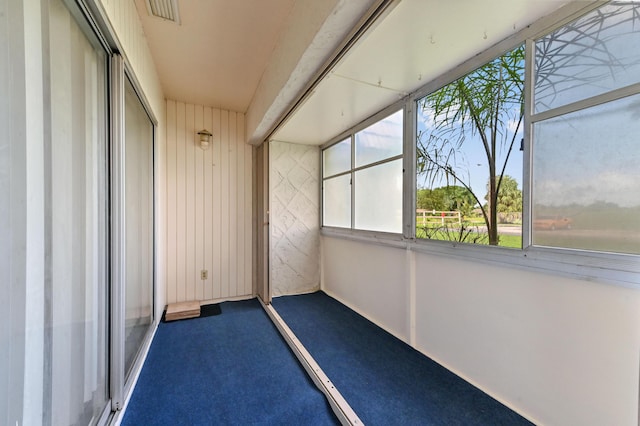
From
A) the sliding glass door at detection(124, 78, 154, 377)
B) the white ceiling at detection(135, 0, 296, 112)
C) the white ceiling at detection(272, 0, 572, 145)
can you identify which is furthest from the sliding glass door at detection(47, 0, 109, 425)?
the white ceiling at detection(272, 0, 572, 145)

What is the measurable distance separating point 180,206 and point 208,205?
1.05 ft

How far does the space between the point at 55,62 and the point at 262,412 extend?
192 centimetres

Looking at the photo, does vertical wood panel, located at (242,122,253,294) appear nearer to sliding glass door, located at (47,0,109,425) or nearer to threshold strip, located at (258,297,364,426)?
threshold strip, located at (258,297,364,426)

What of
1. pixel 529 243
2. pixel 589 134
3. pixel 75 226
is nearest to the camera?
pixel 75 226

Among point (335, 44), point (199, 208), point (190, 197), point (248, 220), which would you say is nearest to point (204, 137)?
point (190, 197)

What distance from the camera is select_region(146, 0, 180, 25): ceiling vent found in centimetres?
160

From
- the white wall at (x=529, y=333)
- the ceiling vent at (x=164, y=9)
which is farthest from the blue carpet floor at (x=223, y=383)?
the ceiling vent at (x=164, y=9)

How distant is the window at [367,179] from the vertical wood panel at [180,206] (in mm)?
1895

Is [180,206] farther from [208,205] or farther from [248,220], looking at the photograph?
[248,220]

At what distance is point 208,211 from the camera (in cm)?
323

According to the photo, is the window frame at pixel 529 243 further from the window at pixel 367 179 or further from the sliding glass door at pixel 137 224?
the sliding glass door at pixel 137 224

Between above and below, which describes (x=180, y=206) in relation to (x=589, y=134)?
below

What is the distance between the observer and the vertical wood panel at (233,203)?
335 cm

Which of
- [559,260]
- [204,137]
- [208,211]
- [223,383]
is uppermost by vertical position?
[204,137]
